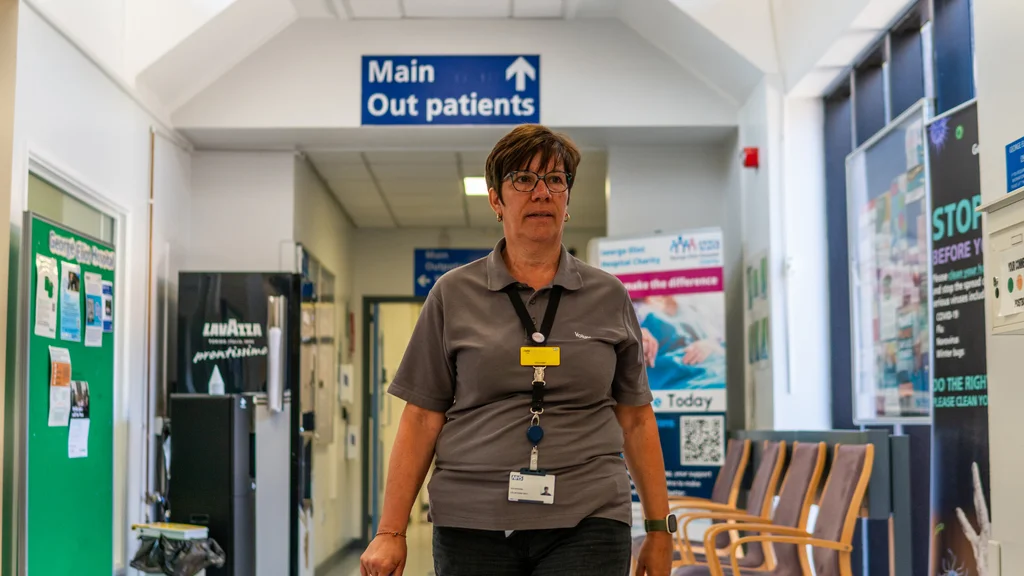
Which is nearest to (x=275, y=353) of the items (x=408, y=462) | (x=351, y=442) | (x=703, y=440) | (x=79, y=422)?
(x=79, y=422)

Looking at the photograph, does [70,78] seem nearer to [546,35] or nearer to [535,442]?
[546,35]

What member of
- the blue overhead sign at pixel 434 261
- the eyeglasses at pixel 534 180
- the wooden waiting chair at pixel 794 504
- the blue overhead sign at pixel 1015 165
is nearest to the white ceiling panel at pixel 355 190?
the blue overhead sign at pixel 434 261

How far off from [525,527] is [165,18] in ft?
17.3

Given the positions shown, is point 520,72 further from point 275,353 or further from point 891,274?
point 891,274

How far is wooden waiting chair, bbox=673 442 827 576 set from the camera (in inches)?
160

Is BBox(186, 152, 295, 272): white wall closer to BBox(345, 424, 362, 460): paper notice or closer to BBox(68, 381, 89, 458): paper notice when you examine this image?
BBox(68, 381, 89, 458): paper notice

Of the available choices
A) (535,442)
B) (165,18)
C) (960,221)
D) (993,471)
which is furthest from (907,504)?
(165,18)

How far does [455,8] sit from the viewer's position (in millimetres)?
6898

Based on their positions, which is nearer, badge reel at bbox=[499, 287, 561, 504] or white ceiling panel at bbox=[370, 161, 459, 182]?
badge reel at bbox=[499, 287, 561, 504]

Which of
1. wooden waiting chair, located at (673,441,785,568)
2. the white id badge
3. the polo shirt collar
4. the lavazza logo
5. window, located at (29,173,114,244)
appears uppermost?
window, located at (29,173,114,244)

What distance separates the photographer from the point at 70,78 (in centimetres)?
532

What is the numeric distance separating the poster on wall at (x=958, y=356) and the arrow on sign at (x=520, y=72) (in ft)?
10.3

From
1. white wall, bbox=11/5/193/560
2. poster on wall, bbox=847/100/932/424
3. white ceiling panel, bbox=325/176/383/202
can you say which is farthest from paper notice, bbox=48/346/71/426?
white ceiling panel, bbox=325/176/383/202

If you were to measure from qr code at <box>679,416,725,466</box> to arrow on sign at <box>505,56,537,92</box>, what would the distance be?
232 centimetres
